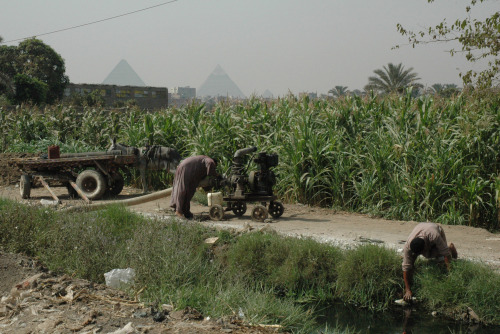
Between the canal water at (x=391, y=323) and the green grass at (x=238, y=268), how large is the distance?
0.15 meters

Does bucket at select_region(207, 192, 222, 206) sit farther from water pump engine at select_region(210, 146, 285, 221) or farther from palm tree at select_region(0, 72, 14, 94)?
palm tree at select_region(0, 72, 14, 94)

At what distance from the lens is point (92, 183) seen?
45.6ft

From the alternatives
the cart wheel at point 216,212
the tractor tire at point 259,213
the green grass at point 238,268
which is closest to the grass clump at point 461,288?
the green grass at point 238,268

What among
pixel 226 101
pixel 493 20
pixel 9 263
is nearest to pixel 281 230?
pixel 9 263

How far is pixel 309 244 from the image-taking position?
837 centimetres

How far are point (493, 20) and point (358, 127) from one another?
3691 millimetres

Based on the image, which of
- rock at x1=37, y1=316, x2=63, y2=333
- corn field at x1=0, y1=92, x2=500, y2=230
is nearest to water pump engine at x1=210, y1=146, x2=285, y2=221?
corn field at x1=0, y1=92, x2=500, y2=230

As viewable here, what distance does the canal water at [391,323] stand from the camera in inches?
275

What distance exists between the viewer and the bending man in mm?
7248

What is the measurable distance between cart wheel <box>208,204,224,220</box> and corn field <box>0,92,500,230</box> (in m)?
2.25

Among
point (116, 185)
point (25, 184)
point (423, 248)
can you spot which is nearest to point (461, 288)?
point (423, 248)

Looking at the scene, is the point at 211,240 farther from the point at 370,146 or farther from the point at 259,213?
the point at 370,146

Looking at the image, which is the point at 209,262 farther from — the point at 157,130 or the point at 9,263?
the point at 157,130

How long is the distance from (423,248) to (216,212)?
497cm
